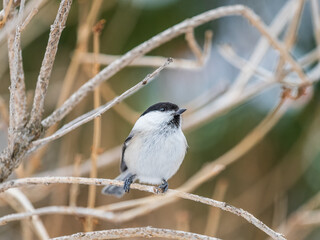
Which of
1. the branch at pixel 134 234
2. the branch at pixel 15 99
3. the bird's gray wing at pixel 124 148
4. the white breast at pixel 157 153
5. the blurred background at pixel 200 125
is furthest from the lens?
the blurred background at pixel 200 125

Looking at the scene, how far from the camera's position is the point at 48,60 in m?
1.33

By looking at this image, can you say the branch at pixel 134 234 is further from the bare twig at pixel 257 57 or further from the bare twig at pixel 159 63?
the bare twig at pixel 257 57

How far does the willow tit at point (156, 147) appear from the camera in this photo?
6.50ft

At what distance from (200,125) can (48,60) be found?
183cm

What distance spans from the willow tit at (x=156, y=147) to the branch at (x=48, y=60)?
24.5 inches

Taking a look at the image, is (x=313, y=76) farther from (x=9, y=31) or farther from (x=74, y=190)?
(x=9, y=31)

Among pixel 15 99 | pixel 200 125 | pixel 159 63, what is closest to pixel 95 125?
pixel 15 99

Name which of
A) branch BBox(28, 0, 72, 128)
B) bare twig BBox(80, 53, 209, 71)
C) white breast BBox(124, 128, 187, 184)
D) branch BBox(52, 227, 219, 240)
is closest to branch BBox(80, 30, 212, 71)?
bare twig BBox(80, 53, 209, 71)

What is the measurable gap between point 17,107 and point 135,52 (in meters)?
0.45

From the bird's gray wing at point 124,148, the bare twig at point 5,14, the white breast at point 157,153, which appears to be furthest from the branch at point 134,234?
the bird's gray wing at point 124,148

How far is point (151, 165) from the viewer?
1998 mm

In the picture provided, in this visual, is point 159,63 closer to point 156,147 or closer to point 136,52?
Result: point 156,147

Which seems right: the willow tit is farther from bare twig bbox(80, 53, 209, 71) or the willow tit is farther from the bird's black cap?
bare twig bbox(80, 53, 209, 71)

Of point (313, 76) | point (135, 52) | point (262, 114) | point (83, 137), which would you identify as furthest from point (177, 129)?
point (262, 114)
